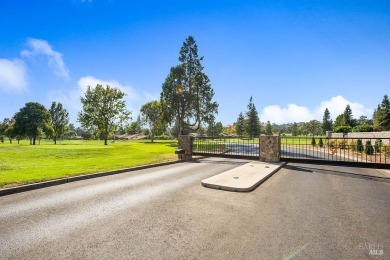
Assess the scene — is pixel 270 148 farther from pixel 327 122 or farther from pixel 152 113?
pixel 327 122

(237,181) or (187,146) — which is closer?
(237,181)

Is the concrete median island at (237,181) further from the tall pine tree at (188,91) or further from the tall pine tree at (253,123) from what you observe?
the tall pine tree at (253,123)

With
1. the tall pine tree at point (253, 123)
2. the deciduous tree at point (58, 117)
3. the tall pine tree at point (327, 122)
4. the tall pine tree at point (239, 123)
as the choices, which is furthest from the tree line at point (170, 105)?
the tall pine tree at point (327, 122)

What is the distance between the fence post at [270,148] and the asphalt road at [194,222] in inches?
228

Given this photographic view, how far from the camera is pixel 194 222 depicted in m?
4.61

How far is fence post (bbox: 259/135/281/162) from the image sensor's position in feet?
44.4

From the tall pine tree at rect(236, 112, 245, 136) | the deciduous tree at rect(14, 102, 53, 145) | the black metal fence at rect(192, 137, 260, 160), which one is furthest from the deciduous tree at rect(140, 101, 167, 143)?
the tall pine tree at rect(236, 112, 245, 136)

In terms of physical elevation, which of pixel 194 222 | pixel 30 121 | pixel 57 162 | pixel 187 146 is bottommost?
pixel 194 222

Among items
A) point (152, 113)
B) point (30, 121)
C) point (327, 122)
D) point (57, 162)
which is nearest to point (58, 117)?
point (30, 121)

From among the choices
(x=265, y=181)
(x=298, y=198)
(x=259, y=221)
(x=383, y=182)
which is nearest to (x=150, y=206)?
(x=259, y=221)

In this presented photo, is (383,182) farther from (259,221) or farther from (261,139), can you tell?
(259,221)

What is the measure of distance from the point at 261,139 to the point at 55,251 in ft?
41.4

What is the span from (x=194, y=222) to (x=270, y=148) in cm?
1042

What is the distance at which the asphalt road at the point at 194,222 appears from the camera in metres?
3.46
